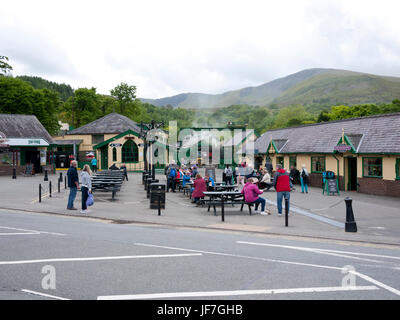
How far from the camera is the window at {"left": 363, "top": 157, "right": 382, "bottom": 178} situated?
2212 cm

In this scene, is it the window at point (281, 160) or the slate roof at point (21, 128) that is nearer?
the window at point (281, 160)

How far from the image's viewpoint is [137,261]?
7281 mm

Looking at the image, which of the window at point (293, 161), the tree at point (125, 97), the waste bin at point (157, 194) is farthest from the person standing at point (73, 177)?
the tree at point (125, 97)

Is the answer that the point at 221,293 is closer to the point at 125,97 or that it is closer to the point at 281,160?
the point at 281,160

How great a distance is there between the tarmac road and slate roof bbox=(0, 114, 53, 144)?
32.9m

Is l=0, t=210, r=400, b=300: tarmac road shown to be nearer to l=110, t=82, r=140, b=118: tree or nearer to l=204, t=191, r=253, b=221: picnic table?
l=204, t=191, r=253, b=221: picnic table

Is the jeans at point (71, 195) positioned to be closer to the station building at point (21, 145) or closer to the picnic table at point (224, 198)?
the picnic table at point (224, 198)

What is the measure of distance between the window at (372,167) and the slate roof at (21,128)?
107 ft

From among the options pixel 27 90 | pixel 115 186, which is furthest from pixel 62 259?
pixel 27 90

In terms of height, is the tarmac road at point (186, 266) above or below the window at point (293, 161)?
below

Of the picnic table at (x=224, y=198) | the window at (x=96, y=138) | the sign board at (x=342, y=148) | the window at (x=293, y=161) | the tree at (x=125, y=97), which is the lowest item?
the picnic table at (x=224, y=198)

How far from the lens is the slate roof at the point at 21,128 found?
39.7m
